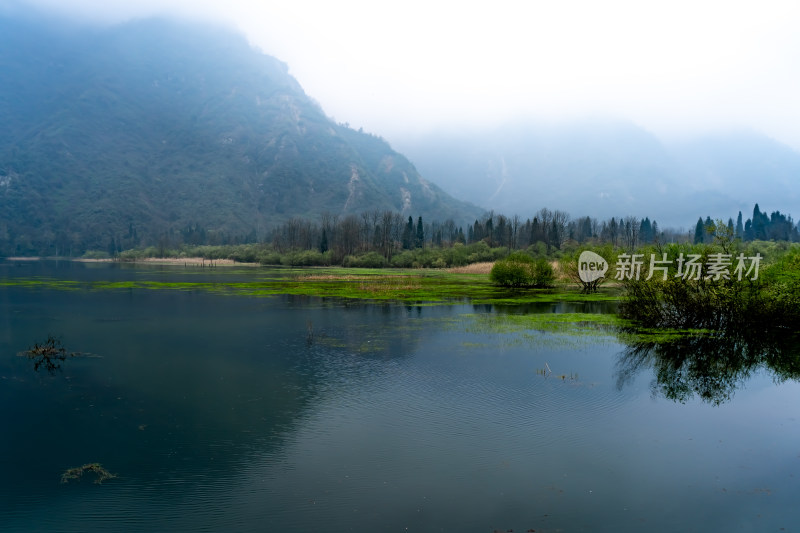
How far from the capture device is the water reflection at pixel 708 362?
2255 cm

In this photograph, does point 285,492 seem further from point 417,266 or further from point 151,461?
point 417,266

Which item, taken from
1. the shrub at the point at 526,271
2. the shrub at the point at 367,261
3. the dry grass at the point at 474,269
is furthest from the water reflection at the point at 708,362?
the shrub at the point at 367,261

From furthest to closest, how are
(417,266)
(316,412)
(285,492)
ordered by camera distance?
(417,266), (316,412), (285,492)

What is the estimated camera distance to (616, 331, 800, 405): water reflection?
2255 centimetres

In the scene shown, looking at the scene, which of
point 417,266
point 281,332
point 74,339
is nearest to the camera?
point 74,339

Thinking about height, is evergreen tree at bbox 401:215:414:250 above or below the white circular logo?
above

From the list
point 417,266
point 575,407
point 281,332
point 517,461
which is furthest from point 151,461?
point 417,266

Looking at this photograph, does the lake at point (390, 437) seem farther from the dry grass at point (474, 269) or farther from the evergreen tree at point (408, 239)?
the evergreen tree at point (408, 239)

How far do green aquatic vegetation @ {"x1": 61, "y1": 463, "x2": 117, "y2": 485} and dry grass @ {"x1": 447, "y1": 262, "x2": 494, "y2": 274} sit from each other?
103 metres

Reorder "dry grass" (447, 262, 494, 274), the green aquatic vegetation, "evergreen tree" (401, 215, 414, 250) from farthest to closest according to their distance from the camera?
"evergreen tree" (401, 215, 414, 250) < "dry grass" (447, 262, 494, 274) < the green aquatic vegetation

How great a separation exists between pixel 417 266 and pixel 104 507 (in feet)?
404

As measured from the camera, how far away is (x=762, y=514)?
11781 millimetres

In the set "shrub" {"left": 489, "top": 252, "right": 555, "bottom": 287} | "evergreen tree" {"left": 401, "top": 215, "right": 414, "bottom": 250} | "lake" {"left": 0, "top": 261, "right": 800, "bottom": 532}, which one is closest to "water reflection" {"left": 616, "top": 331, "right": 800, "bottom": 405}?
"lake" {"left": 0, "top": 261, "right": 800, "bottom": 532}

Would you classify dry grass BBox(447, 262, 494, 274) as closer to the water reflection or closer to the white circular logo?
the white circular logo
